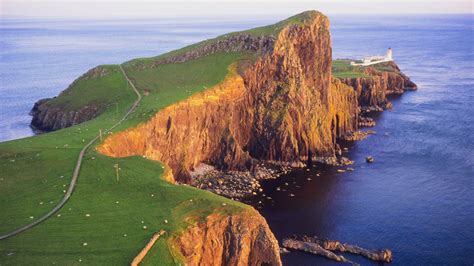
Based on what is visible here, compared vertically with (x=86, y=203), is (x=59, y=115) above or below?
above

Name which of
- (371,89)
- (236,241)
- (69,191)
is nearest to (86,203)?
(69,191)

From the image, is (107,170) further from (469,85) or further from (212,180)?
(469,85)

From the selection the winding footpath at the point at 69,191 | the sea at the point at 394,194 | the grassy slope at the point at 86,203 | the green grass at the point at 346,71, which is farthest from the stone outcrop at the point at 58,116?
the green grass at the point at 346,71

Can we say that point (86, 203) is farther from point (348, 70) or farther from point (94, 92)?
point (348, 70)

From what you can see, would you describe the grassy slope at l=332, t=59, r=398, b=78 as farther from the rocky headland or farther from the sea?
the rocky headland

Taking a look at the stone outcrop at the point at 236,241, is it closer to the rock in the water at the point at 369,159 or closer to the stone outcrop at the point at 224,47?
the rock in the water at the point at 369,159

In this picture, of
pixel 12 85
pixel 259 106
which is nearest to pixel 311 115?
pixel 259 106
